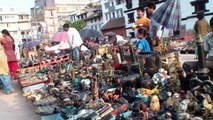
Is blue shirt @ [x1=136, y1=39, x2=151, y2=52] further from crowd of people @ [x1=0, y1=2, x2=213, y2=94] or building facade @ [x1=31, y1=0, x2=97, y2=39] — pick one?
building facade @ [x1=31, y1=0, x2=97, y2=39]

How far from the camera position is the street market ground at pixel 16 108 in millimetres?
6967

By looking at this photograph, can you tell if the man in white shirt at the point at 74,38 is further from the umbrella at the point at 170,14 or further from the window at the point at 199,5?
the window at the point at 199,5

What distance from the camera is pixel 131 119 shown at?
418 cm

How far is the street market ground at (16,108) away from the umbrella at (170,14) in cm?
363

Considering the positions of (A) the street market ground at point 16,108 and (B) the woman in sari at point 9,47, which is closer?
(A) the street market ground at point 16,108

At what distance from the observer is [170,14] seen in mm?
7707

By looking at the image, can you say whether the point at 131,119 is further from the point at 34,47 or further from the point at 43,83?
the point at 34,47

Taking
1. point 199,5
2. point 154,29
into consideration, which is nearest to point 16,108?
point 154,29

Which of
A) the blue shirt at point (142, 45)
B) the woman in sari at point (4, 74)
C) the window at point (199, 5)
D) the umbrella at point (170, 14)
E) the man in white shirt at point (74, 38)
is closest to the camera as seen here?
the blue shirt at point (142, 45)

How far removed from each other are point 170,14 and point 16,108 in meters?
4.48

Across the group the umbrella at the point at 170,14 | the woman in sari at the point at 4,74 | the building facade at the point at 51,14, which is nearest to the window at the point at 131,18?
the woman in sari at the point at 4,74

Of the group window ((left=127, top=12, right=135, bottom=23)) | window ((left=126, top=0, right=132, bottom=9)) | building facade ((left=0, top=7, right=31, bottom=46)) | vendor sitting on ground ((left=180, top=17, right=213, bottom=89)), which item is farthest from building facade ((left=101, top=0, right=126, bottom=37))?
vendor sitting on ground ((left=180, top=17, right=213, bottom=89))

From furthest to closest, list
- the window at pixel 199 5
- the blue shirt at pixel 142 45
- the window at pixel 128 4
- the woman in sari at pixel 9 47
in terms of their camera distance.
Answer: the window at pixel 128 4 < the window at pixel 199 5 < the woman in sari at pixel 9 47 < the blue shirt at pixel 142 45

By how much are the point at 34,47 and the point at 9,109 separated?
15.0m
